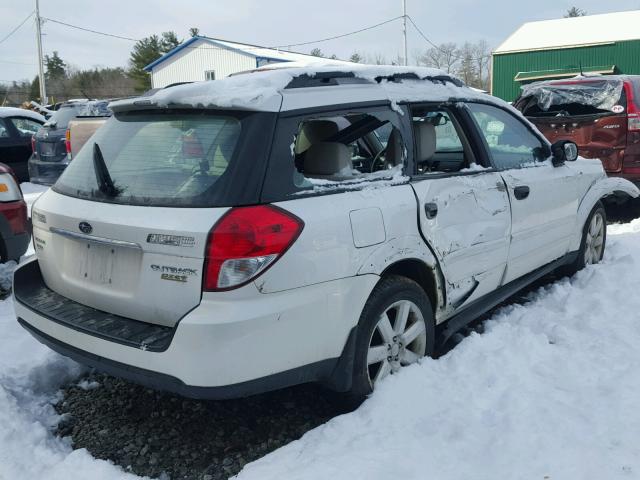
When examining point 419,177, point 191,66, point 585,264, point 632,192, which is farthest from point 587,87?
point 191,66

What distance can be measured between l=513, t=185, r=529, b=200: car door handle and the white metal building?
3555 cm

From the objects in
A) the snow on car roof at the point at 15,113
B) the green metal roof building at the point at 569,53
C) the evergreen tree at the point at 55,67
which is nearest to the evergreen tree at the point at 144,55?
the evergreen tree at the point at 55,67

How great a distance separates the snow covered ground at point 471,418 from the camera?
2.53m

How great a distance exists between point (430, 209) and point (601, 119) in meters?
5.16

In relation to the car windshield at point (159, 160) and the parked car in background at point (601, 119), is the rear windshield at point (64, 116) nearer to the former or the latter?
the parked car in background at point (601, 119)

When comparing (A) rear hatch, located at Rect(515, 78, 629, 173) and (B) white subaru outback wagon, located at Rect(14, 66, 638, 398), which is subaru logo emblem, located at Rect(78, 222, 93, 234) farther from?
(A) rear hatch, located at Rect(515, 78, 629, 173)

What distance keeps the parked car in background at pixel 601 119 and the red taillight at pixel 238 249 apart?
6.16 meters

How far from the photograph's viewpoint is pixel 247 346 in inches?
96.3

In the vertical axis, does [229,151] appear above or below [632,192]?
above

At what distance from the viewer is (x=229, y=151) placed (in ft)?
8.65

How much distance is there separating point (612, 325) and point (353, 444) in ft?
7.05

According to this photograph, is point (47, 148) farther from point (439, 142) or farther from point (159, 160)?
point (159, 160)

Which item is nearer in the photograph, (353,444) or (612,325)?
(353,444)

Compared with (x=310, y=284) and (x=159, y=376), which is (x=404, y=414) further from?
(x=159, y=376)
